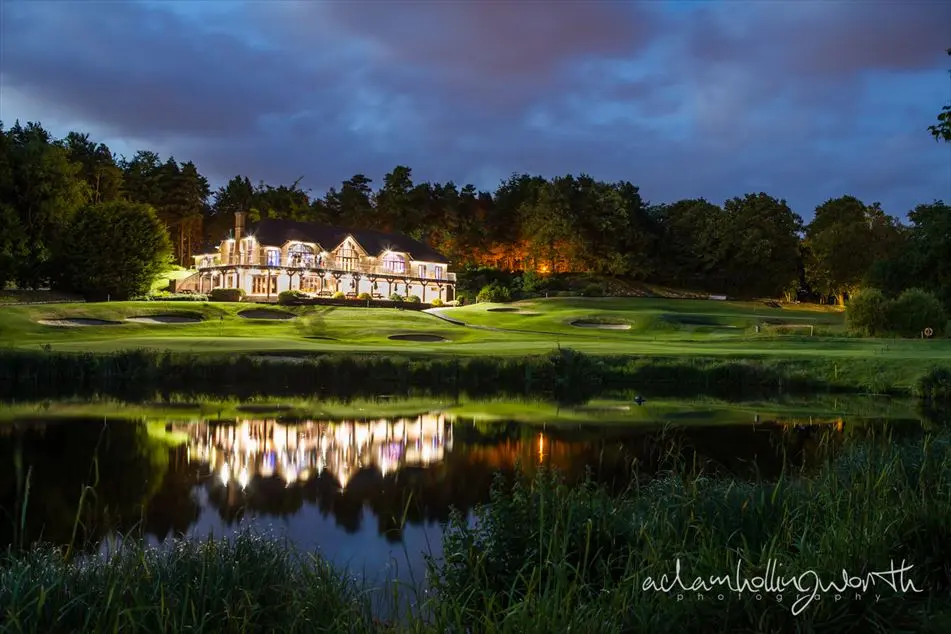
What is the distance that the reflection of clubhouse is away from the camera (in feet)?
→ 50.1

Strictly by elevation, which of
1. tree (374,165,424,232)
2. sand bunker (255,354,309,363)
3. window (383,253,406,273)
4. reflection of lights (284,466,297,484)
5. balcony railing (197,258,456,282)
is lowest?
reflection of lights (284,466,297,484)

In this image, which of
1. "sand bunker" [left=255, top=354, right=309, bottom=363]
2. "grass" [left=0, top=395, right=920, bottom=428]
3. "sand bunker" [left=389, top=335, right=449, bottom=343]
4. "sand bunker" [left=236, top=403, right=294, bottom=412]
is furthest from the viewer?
"sand bunker" [left=389, top=335, right=449, bottom=343]

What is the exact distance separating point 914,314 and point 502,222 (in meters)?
70.4

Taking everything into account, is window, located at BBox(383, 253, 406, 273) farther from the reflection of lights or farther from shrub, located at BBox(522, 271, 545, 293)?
the reflection of lights

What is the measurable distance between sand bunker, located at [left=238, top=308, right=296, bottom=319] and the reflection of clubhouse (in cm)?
3682

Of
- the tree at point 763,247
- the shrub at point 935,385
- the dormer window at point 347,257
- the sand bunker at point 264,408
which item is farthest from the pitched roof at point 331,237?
the shrub at point 935,385

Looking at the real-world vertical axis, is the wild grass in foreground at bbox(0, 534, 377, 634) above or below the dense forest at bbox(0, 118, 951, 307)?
below

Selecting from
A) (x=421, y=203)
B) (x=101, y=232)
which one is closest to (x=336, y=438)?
(x=101, y=232)

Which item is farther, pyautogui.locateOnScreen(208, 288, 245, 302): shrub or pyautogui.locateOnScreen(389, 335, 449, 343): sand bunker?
pyautogui.locateOnScreen(208, 288, 245, 302): shrub

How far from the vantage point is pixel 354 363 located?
35312 millimetres

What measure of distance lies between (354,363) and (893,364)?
23669mm

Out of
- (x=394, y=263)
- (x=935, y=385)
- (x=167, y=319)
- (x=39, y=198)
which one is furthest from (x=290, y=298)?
(x=935, y=385)

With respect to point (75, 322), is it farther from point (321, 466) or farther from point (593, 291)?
point (593, 291)

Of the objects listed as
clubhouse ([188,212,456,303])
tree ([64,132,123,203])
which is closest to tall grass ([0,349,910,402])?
clubhouse ([188,212,456,303])
